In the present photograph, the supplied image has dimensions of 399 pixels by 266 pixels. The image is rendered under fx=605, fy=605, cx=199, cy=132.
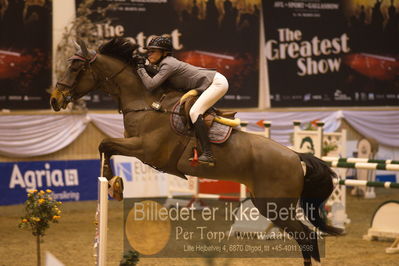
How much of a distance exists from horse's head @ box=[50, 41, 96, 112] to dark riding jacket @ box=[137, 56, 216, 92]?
18.2 inches

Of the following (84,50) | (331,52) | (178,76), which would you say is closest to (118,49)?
(84,50)

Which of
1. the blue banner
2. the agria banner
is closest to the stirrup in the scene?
the blue banner

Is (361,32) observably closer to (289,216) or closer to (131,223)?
(131,223)

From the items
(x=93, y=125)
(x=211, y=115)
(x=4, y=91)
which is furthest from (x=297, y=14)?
(x=211, y=115)

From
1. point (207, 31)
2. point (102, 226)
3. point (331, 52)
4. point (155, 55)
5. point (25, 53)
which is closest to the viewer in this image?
point (102, 226)

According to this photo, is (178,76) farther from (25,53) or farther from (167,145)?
(25,53)

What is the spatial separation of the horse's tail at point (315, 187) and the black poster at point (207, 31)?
5.87m

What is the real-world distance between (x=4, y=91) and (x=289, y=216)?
6.32 meters

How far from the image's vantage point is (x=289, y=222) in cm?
561

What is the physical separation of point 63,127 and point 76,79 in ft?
17.8

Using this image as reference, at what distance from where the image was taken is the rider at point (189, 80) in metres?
5.28

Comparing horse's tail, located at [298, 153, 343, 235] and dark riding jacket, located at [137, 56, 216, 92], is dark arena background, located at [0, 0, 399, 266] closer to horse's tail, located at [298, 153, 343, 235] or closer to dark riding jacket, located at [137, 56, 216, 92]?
horse's tail, located at [298, 153, 343, 235]

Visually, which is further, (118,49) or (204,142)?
(118,49)

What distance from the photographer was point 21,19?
33.5ft
